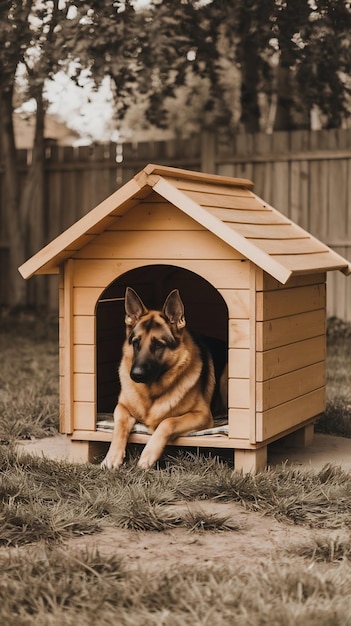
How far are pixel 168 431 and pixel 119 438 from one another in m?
0.28

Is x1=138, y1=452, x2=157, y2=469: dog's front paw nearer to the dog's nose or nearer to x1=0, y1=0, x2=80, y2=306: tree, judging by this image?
the dog's nose

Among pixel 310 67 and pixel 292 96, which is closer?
pixel 310 67

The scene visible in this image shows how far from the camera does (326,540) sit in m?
4.05

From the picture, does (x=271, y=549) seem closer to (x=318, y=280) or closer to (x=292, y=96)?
(x=318, y=280)

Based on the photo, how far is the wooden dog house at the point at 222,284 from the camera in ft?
17.7

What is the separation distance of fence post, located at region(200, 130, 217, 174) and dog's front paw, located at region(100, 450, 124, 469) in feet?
24.5

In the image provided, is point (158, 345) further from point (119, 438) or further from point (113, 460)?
point (113, 460)

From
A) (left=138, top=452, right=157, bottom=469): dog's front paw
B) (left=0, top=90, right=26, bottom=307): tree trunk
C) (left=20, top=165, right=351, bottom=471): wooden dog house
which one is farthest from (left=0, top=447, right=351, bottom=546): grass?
(left=0, top=90, right=26, bottom=307): tree trunk

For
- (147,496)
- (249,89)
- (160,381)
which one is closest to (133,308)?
(160,381)

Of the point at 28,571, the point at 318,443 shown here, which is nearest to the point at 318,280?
the point at 318,443

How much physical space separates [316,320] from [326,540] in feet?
8.46

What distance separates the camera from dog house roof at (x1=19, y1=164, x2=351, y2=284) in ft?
17.3

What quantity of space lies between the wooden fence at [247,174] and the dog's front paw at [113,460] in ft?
21.8

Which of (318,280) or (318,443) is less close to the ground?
(318,280)
